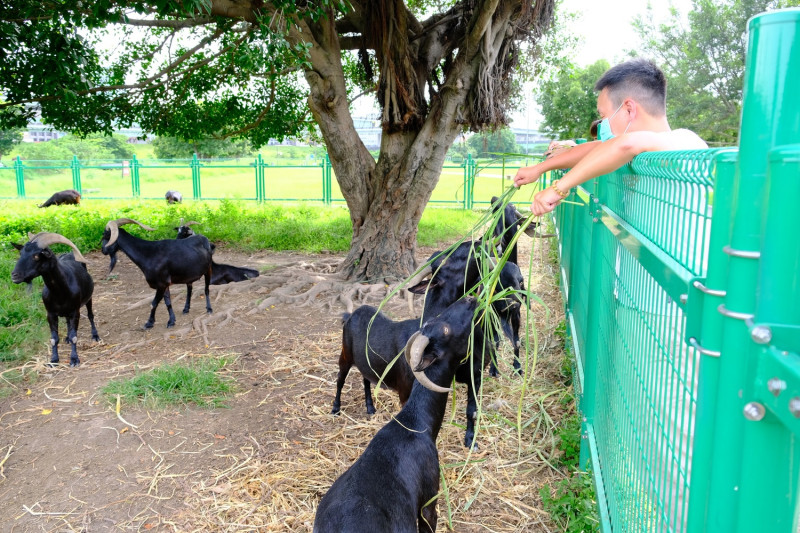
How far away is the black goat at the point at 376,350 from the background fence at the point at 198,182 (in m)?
15.1

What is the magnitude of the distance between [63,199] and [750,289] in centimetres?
2357

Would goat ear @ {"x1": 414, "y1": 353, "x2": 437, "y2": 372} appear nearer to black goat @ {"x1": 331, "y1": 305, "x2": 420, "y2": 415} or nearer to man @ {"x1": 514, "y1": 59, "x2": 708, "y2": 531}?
black goat @ {"x1": 331, "y1": 305, "x2": 420, "y2": 415}

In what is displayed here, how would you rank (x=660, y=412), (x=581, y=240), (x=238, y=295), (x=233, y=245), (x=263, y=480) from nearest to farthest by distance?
1. (x=660, y=412)
2. (x=263, y=480)
3. (x=581, y=240)
4. (x=238, y=295)
5. (x=233, y=245)

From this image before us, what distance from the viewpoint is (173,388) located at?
17.0 feet

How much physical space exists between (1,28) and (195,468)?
5314 mm

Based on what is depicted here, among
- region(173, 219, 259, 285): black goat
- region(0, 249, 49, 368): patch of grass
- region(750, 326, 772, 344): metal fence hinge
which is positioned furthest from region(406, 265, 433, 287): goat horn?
region(0, 249, 49, 368): patch of grass

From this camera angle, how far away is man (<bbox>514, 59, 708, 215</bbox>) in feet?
7.50

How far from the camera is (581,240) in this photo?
4859 millimetres

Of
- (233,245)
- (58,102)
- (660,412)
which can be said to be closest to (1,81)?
(58,102)

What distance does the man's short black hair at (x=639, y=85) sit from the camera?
2711 mm

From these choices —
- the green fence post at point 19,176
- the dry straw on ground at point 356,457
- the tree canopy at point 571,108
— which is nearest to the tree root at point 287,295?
the dry straw on ground at point 356,457

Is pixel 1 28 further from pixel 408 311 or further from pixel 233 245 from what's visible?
pixel 233 245

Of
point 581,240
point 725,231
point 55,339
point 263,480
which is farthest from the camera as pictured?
point 55,339

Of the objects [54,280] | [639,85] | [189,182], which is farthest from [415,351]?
[189,182]
